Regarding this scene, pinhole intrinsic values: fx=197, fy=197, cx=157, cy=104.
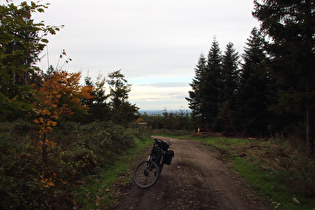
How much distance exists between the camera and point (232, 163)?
9406 mm

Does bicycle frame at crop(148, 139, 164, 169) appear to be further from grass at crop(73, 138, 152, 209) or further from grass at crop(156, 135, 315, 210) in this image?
grass at crop(156, 135, 315, 210)

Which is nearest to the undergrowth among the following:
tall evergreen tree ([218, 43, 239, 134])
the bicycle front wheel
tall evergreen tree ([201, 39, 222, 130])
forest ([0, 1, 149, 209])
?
forest ([0, 1, 149, 209])

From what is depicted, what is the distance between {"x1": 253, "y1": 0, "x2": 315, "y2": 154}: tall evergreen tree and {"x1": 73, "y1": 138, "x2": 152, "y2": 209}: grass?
8.48m

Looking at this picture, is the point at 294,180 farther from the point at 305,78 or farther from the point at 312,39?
the point at 312,39

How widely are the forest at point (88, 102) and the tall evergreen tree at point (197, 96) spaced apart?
1.51m

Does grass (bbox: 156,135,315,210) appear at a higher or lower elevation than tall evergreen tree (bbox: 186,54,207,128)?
lower

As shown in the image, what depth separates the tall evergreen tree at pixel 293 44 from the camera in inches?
356

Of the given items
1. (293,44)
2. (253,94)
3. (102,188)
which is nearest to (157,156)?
(102,188)

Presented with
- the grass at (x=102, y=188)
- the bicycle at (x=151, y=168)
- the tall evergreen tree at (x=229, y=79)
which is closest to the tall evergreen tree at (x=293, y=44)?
the bicycle at (x=151, y=168)

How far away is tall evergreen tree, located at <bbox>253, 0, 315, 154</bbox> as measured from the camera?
9.05m

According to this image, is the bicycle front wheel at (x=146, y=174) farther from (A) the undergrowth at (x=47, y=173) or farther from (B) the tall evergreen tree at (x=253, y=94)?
(B) the tall evergreen tree at (x=253, y=94)

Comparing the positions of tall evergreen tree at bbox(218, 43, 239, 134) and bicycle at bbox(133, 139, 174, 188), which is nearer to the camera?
bicycle at bbox(133, 139, 174, 188)

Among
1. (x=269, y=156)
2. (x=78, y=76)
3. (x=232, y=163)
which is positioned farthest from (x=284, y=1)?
(x=78, y=76)

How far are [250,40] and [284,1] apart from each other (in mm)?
13739
